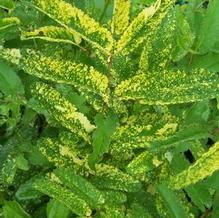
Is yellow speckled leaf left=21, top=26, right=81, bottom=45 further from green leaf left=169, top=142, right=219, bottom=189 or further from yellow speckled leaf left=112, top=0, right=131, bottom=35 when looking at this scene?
green leaf left=169, top=142, right=219, bottom=189

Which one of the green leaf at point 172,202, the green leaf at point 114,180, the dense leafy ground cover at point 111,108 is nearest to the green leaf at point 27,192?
the dense leafy ground cover at point 111,108

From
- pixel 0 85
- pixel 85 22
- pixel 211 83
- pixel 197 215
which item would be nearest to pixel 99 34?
pixel 85 22

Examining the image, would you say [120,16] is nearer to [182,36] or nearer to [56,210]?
[182,36]

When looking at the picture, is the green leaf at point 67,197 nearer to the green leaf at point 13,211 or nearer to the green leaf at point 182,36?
the green leaf at point 13,211

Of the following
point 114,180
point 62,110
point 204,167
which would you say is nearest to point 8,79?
point 62,110

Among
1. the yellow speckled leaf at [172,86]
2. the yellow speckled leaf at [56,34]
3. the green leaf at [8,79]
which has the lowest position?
the yellow speckled leaf at [172,86]

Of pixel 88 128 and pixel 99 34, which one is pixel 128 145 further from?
pixel 99 34

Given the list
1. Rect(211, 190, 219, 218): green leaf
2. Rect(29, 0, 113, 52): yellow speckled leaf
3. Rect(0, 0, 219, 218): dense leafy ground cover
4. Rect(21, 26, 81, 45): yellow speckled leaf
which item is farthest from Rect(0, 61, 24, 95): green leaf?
Rect(211, 190, 219, 218): green leaf
